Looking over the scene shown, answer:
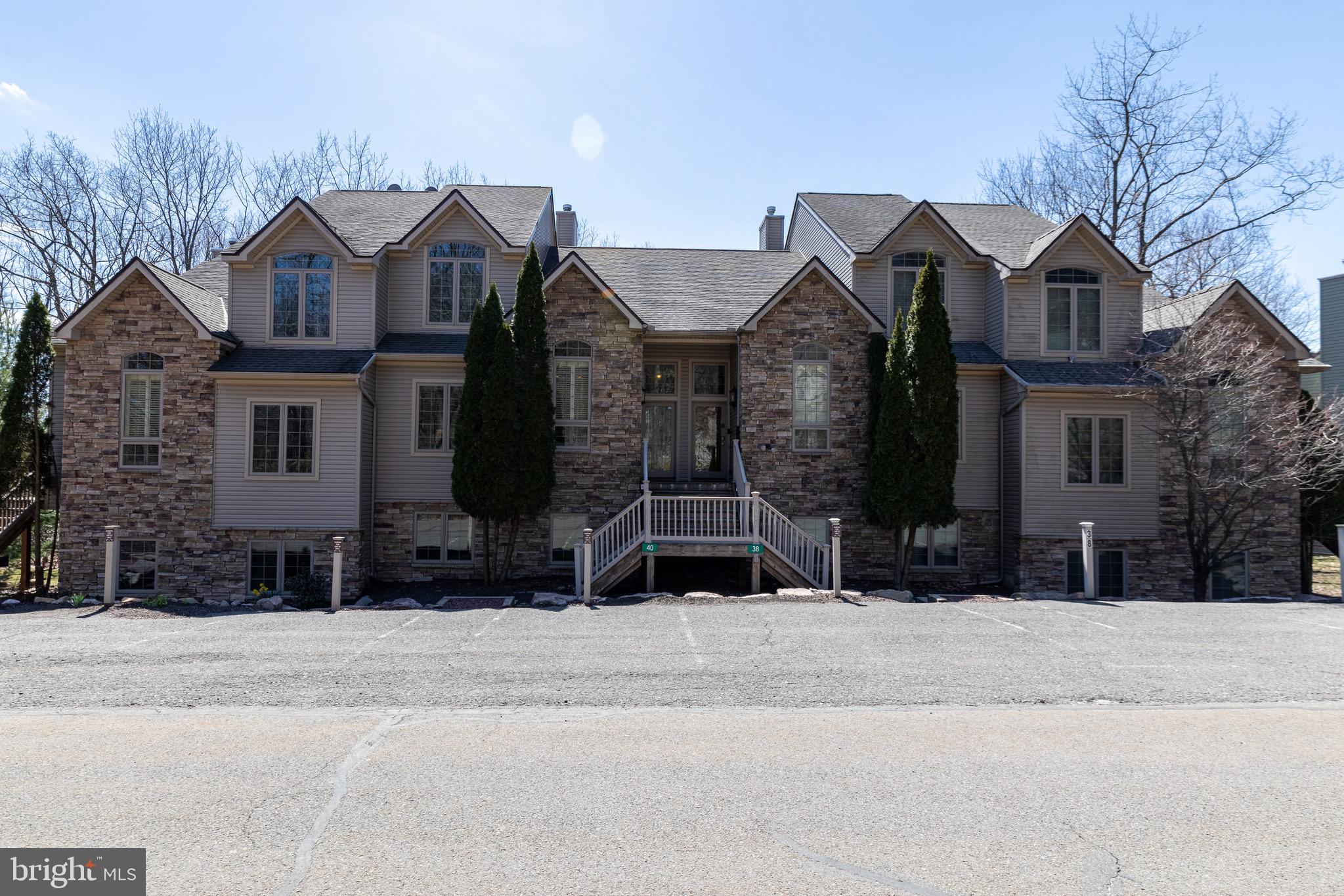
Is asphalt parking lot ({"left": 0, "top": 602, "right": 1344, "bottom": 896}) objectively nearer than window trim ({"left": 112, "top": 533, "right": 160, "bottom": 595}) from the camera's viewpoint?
Yes

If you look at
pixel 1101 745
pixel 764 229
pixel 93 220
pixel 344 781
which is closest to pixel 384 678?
pixel 344 781

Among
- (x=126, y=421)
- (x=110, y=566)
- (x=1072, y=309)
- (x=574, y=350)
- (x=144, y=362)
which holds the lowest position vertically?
(x=110, y=566)

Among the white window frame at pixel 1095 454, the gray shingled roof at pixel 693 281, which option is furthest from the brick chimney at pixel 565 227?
the white window frame at pixel 1095 454

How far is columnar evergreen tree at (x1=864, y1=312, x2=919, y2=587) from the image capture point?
15.7 m

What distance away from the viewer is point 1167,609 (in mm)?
12742

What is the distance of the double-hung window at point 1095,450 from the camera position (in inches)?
650

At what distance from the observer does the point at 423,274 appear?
17.3 metres

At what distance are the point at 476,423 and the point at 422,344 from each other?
105 inches

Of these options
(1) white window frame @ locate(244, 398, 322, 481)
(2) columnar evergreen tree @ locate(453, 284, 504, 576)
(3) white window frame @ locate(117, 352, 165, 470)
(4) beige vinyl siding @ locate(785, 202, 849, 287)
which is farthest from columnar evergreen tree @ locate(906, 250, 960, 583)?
(3) white window frame @ locate(117, 352, 165, 470)

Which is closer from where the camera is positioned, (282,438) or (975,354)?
(282,438)

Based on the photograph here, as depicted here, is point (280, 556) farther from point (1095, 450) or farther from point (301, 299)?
point (1095, 450)

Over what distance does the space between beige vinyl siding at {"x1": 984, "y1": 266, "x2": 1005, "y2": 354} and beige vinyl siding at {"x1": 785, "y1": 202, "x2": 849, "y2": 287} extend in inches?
103

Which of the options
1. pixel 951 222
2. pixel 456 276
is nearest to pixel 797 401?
pixel 951 222

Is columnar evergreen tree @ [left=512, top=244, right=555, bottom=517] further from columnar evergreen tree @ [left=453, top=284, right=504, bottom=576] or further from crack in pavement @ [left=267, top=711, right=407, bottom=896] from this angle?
crack in pavement @ [left=267, top=711, right=407, bottom=896]
